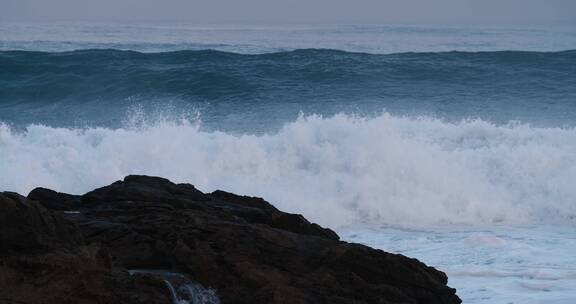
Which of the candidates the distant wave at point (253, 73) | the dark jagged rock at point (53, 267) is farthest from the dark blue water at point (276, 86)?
the dark jagged rock at point (53, 267)

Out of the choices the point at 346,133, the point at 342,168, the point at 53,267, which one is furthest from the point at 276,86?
the point at 53,267

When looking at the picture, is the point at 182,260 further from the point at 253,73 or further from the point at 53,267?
the point at 253,73

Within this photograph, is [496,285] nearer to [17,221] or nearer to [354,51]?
[17,221]

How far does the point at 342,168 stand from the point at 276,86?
29.7ft

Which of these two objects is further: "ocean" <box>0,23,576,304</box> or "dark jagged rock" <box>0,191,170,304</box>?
"ocean" <box>0,23,576,304</box>

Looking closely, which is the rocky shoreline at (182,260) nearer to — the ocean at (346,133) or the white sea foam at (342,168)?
the ocean at (346,133)

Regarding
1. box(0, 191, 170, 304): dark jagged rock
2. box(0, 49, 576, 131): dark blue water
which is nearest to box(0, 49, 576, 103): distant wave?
box(0, 49, 576, 131): dark blue water

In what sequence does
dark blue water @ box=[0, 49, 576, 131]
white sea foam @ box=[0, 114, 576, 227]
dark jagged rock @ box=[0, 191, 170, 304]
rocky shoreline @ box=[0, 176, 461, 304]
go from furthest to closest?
dark blue water @ box=[0, 49, 576, 131] < white sea foam @ box=[0, 114, 576, 227] < rocky shoreline @ box=[0, 176, 461, 304] < dark jagged rock @ box=[0, 191, 170, 304]

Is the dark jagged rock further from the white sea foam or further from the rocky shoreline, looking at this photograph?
the white sea foam

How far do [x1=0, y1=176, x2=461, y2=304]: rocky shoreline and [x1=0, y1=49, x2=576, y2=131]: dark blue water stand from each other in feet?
39.4

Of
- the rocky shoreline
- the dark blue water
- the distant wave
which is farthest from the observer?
the distant wave

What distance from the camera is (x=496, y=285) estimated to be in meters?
6.69

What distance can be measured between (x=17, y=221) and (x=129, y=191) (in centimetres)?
137

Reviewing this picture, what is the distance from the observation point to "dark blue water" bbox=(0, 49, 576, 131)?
18.8m
